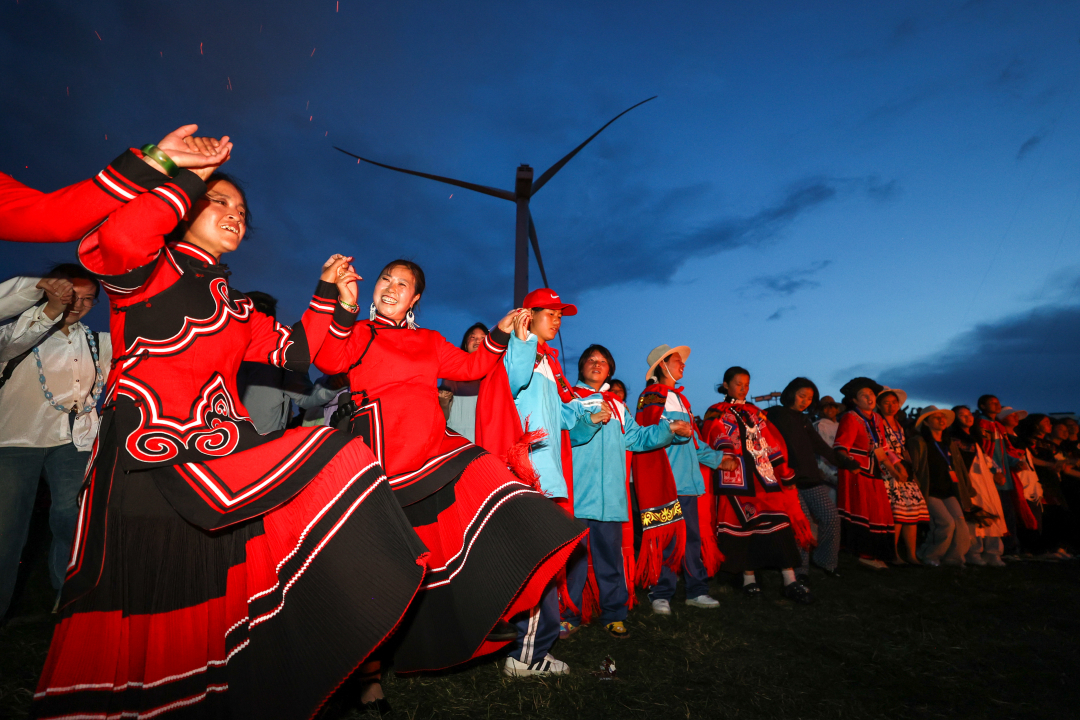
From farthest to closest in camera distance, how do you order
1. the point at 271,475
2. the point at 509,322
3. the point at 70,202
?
the point at 509,322, the point at 271,475, the point at 70,202

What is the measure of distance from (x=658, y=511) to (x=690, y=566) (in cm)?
80

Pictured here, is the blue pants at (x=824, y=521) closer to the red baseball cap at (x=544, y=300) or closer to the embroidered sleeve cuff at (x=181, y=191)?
the red baseball cap at (x=544, y=300)

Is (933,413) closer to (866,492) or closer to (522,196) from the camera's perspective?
(866,492)

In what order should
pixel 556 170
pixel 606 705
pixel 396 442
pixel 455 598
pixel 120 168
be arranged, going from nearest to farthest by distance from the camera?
pixel 120 168 < pixel 455 598 < pixel 396 442 < pixel 606 705 < pixel 556 170

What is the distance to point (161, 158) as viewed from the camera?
1582mm

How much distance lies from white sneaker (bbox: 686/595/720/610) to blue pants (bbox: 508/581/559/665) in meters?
2.23


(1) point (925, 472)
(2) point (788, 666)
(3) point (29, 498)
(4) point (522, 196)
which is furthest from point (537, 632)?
(4) point (522, 196)

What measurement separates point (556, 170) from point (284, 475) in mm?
13602

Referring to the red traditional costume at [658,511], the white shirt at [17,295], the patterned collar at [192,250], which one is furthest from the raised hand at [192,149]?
the red traditional costume at [658,511]

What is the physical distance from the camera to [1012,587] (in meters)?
5.70

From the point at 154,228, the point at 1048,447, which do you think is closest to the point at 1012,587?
the point at 1048,447

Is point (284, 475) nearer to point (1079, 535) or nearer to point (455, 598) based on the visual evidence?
point (455, 598)

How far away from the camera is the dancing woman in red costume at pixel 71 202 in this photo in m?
1.41

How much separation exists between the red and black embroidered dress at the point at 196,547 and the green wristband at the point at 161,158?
1.9 inches
